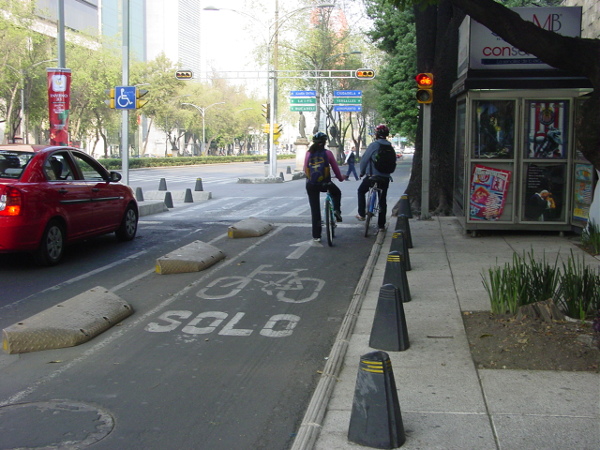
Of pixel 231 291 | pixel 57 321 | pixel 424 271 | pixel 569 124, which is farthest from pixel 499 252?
pixel 57 321

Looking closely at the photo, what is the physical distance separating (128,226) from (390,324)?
7545mm

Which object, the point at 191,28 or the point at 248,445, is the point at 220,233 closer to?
the point at 248,445

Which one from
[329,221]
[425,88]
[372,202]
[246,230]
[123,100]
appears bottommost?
[246,230]

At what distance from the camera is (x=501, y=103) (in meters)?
11.4

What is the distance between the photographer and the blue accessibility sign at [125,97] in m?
19.2

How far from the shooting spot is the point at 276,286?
8516 mm

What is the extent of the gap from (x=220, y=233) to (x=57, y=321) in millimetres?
7243

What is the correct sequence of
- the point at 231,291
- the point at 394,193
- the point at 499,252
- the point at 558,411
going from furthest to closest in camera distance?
the point at 394,193
the point at 499,252
the point at 231,291
the point at 558,411

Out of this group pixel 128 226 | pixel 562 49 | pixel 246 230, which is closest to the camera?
pixel 562 49

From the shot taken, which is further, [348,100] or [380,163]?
[348,100]

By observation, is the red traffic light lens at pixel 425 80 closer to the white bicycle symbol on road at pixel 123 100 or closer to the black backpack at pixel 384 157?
the black backpack at pixel 384 157

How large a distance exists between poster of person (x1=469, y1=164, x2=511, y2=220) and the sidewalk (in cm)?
453

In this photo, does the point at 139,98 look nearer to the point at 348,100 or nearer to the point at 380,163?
the point at 380,163

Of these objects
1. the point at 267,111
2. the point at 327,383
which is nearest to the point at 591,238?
the point at 327,383
